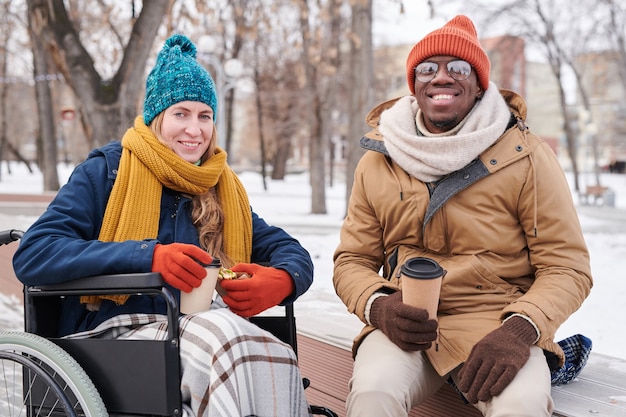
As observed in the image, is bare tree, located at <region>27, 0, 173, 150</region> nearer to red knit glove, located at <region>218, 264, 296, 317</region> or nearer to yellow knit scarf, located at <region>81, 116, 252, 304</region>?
yellow knit scarf, located at <region>81, 116, 252, 304</region>

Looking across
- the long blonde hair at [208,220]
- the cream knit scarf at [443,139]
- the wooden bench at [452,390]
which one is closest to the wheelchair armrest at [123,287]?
the long blonde hair at [208,220]

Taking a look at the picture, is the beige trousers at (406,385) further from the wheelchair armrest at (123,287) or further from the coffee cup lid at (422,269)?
the wheelchair armrest at (123,287)

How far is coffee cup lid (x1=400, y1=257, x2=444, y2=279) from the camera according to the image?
7.04 feet

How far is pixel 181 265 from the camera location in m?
2.13

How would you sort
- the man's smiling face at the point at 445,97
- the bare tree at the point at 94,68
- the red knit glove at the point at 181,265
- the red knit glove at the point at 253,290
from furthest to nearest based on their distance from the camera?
the bare tree at the point at 94,68, the man's smiling face at the point at 445,97, the red knit glove at the point at 253,290, the red knit glove at the point at 181,265

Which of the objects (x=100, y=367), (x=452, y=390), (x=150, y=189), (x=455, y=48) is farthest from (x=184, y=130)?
(x=452, y=390)

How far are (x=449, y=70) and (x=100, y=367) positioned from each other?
1.64 metres

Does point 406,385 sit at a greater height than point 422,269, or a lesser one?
lesser

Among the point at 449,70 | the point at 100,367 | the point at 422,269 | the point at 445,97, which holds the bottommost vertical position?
the point at 100,367

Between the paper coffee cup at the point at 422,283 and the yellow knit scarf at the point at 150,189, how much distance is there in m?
0.77

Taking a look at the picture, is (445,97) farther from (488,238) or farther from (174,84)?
(174,84)

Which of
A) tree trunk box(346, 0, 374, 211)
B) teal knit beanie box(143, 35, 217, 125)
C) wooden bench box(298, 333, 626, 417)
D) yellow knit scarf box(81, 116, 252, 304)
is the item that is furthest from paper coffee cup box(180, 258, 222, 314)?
tree trunk box(346, 0, 374, 211)

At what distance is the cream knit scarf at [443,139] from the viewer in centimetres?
252

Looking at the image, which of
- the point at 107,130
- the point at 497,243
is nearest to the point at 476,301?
the point at 497,243
